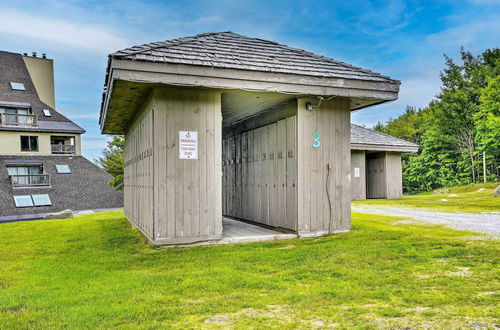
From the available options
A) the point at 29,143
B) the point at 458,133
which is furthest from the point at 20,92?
the point at 458,133

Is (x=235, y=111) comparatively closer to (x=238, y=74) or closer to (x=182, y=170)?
(x=238, y=74)

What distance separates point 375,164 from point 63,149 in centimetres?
2175

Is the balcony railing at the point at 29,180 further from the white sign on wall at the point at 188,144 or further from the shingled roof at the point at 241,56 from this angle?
the white sign on wall at the point at 188,144

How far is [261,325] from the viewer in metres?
3.09

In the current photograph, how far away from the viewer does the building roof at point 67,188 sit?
78.8 ft

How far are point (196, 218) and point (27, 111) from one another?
25.8 meters

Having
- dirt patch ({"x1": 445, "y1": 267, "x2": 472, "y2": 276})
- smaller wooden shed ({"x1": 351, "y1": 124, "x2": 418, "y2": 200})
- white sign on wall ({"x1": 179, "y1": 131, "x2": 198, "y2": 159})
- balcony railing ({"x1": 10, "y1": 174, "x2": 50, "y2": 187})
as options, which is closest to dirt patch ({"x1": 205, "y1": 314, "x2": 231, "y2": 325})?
dirt patch ({"x1": 445, "y1": 267, "x2": 472, "y2": 276})

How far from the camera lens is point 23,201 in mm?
23953

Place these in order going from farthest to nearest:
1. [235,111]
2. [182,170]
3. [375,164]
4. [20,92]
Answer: [20,92], [375,164], [235,111], [182,170]

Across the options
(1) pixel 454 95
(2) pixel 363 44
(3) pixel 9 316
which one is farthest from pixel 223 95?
(1) pixel 454 95

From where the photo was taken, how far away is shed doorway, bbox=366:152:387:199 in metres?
20.4

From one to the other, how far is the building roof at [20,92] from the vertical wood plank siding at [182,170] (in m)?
24.3

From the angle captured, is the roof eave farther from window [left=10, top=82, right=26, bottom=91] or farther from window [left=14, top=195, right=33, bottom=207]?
window [left=10, top=82, right=26, bottom=91]

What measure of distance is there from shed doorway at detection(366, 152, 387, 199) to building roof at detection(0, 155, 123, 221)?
16806mm
